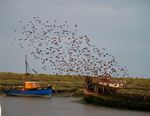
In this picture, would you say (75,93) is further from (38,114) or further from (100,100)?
(38,114)

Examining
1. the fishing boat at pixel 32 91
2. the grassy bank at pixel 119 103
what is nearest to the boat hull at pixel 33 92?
the fishing boat at pixel 32 91

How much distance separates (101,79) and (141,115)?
15.2 m

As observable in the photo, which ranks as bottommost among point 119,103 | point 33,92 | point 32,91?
point 119,103

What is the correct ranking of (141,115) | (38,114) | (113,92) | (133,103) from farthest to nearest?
(113,92) < (133,103) < (141,115) < (38,114)

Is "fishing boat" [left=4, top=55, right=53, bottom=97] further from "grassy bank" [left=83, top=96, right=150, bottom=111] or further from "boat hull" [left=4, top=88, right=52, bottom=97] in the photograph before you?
"grassy bank" [left=83, top=96, right=150, bottom=111]

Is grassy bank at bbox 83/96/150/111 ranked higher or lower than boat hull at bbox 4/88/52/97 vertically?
lower

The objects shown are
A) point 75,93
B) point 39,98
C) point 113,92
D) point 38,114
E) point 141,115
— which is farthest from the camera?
point 75,93

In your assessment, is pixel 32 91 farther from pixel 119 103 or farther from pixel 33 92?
pixel 119 103

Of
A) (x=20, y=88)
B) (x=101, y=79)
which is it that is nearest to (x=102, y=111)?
(x=101, y=79)

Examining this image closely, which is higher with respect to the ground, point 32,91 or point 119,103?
point 32,91

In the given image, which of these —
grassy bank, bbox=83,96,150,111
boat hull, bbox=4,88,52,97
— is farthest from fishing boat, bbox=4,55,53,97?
grassy bank, bbox=83,96,150,111

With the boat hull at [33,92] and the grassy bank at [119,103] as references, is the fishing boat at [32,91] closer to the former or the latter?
the boat hull at [33,92]

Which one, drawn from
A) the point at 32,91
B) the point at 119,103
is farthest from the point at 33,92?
the point at 119,103

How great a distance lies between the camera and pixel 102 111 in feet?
112
